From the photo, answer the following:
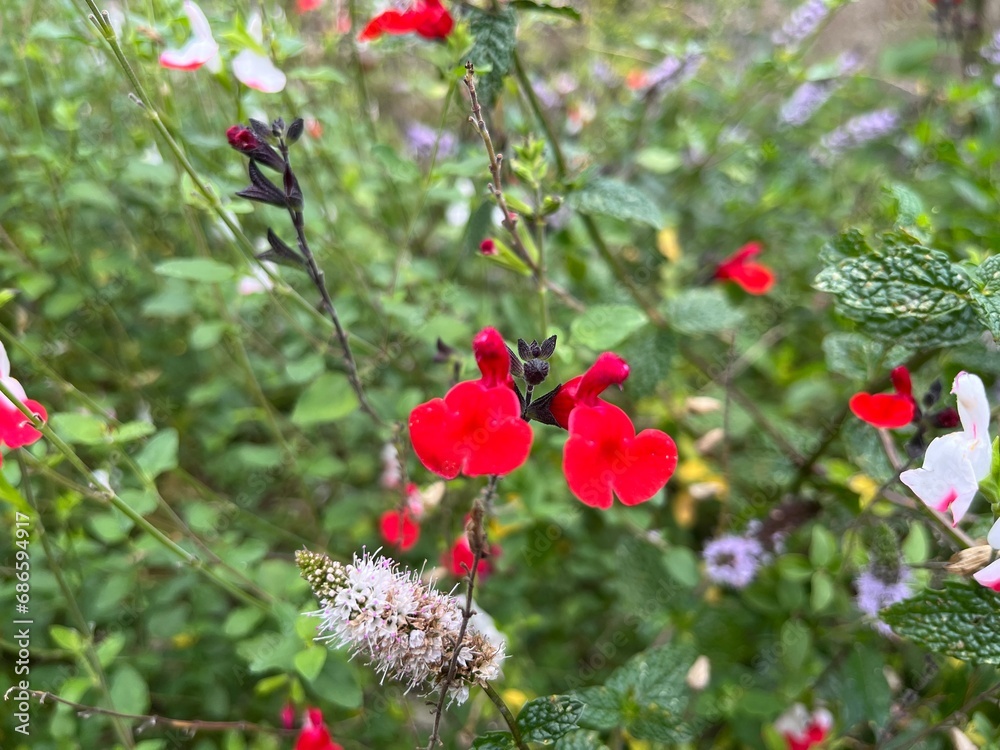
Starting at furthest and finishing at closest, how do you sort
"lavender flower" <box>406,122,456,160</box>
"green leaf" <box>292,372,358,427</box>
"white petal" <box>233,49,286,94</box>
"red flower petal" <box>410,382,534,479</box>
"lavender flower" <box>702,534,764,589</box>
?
"lavender flower" <box>406,122,456,160</box> → "lavender flower" <box>702,534,764,589</box> → "green leaf" <box>292,372,358,427</box> → "white petal" <box>233,49,286,94</box> → "red flower petal" <box>410,382,534,479</box>

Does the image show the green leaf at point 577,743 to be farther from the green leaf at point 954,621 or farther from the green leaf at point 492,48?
the green leaf at point 492,48

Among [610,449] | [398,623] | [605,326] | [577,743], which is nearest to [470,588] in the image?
[398,623]

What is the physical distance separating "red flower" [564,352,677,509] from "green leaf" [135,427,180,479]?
62cm

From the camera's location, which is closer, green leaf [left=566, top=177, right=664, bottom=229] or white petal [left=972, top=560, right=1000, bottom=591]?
white petal [left=972, top=560, right=1000, bottom=591]

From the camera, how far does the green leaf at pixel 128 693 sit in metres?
0.94

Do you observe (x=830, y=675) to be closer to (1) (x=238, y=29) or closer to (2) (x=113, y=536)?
(2) (x=113, y=536)

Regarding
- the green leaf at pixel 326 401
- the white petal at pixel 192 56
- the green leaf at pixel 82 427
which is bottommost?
the green leaf at pixel 326 401

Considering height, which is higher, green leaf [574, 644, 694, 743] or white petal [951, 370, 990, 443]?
white petal [951, 370, 990, 443]

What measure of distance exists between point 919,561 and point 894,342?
0.41 metres

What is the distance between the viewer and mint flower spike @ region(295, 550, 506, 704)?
565 mm

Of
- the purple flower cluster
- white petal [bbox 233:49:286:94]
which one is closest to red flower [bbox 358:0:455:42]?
white petal [bbox 233:49:286:94]

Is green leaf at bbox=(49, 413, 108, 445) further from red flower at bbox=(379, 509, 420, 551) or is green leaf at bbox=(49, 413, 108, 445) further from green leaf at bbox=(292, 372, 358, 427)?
red flower at bbox=(379, 509, 420, 551)

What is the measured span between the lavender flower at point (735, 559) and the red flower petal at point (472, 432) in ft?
2.36

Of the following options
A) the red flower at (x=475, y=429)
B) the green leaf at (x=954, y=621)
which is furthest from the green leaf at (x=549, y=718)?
the green leaf at (x=954, y=621)
